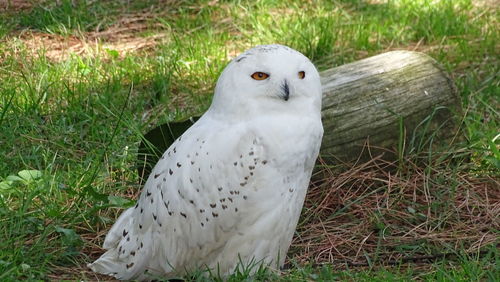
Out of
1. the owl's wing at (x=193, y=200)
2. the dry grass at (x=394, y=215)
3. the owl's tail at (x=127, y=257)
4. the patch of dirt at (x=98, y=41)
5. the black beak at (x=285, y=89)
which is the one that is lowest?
the patch of dirt at (x=98, y=41)

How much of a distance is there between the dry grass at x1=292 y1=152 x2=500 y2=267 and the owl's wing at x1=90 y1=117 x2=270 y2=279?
2.21 ft

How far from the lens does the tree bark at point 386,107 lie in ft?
16.0

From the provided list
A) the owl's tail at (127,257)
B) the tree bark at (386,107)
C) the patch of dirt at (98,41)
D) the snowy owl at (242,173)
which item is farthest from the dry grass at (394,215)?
the patch of dirt at (98,41)

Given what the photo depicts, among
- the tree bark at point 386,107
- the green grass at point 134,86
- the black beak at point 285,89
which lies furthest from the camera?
the tree bark at point 386,107

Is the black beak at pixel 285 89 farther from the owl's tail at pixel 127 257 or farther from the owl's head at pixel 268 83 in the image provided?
the owl's tail at pixel 127 257

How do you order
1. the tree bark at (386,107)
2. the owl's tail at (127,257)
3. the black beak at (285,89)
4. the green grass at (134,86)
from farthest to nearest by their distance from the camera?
1. the tree bark at (386,107)
2. the green grass at (134,86)
3. the owl's tail at (127,257)
4. the black beak at (285,89)

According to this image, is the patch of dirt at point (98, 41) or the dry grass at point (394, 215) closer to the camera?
the dry grass at point (394, 215)

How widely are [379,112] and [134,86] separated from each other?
206 centimetres

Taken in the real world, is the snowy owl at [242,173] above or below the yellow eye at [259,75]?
below

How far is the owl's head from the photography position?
3834mm

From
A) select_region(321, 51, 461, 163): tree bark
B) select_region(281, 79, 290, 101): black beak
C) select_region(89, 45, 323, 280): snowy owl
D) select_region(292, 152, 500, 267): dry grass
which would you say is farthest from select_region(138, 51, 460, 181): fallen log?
select_region(281, 79, 290, 101): black beak

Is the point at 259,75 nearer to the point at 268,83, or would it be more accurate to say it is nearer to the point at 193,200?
the point at 268,83

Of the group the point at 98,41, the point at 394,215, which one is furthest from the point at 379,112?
the point at 98,41

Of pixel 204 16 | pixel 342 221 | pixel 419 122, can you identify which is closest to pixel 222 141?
pixel 342 221
